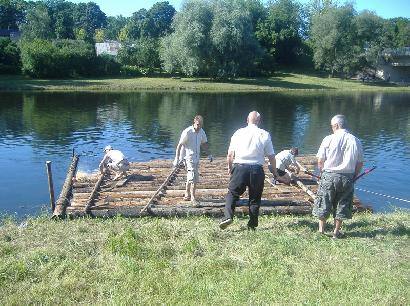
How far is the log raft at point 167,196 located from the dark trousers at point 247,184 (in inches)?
81.9

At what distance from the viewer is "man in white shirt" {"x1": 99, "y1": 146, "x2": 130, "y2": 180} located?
15.0 metres

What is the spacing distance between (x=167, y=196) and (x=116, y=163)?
287 cm

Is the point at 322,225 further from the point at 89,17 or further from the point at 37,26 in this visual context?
the point at 89,17

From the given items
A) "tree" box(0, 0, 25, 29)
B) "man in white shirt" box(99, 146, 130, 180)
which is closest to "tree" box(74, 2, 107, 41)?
"tree" box(0, 0, 25, 29)

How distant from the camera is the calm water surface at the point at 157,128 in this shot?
64.2ft

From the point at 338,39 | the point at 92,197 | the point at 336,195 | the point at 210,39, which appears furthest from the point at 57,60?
the point at 336,195

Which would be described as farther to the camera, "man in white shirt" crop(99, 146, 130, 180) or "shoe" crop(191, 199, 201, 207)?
"man in white shirt" crop(99, 146, 130, 180)

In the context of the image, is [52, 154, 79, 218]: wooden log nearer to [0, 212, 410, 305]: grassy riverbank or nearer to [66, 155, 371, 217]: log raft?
[66, 155, 371, 217]: log raft

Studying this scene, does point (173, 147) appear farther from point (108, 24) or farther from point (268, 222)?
point (108, 24)

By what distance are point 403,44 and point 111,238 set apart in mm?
101759

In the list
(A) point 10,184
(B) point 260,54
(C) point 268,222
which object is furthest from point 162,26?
(C) point 268,222

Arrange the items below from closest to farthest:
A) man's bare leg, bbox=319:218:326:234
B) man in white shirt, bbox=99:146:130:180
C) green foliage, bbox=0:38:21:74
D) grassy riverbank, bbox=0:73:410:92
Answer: man's bare leg, bbox=319:218:326:234 < man in white shirt, bbox=99:146:130:180 < grassy riverbank, bbox=0:73:410:92 < green foliage, bbox=0:38:21:74

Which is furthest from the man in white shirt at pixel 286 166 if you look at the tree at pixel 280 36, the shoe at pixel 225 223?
the tree at pixel 280 36

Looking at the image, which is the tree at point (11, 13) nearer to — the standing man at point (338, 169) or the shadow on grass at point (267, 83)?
the shadow on grass at point (267, 83)
